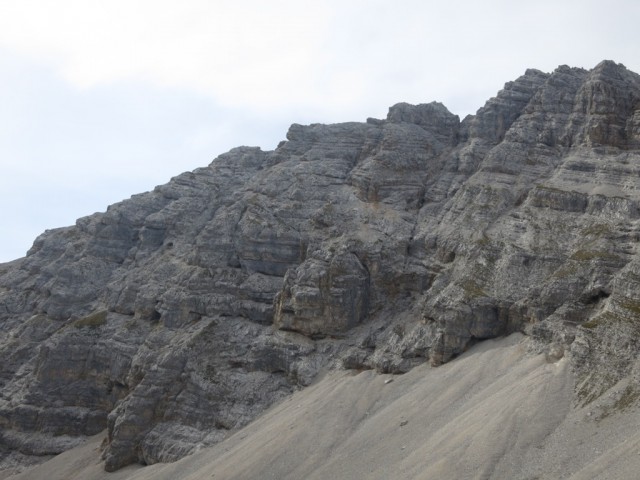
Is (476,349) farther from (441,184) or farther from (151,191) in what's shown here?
(151,191)

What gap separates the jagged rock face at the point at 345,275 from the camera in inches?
2958

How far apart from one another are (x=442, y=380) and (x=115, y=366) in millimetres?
51155

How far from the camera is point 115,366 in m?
96.2

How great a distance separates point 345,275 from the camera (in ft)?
289

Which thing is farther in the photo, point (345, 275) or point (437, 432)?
point (345, 275)

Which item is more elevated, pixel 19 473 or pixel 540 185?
pixel 540 185

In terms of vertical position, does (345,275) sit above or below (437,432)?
above

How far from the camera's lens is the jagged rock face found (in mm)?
75138

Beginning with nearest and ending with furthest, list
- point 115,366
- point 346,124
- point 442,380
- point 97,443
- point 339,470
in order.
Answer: point 339,470
point 442,380
point 97,443
point 115,366
point 346,124

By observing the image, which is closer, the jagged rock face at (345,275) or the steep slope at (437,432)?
the steep slope at (437,432)

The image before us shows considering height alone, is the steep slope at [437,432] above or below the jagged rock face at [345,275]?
below

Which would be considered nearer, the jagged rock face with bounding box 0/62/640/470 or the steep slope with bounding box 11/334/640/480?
the steep slope with bounding box 11/334/640/480

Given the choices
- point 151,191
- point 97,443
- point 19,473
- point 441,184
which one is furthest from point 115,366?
point 441,184

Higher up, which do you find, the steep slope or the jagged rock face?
the jagged rock face
